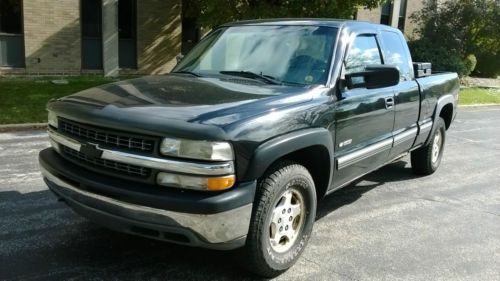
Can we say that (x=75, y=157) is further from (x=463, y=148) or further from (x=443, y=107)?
(x=463, y=148)

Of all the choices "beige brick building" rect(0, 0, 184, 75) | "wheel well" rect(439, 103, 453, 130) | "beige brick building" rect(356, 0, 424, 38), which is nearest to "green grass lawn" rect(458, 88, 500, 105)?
"beige brick building" rect(356, 0, 424, 38)

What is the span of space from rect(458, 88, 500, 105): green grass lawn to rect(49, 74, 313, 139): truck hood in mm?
14340

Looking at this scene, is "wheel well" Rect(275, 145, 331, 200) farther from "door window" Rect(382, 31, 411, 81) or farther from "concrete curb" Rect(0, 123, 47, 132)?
"concrete curb" Rect(0, 123, 47, 132)

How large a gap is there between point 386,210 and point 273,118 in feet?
8.22

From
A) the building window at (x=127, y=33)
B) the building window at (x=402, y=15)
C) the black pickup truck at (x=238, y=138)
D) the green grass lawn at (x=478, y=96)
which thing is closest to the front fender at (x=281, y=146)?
the black pickup truck at (x=238, y=138)

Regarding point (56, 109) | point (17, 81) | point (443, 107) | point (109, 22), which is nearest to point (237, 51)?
point (56, 109)

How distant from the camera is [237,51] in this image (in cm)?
465

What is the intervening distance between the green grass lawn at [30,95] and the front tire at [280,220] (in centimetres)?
674

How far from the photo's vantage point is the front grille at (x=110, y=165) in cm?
318

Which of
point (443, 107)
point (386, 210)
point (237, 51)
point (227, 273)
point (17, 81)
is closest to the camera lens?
point (227, 273)

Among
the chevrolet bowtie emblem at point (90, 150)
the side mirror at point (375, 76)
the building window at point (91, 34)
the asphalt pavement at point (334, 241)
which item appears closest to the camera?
the chevrolet bowtie emblem at point (90, 150)

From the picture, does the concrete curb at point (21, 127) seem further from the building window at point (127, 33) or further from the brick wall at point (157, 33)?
the brick wall at point (157, 33)

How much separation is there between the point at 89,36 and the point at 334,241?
13.9m

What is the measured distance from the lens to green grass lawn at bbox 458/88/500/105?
17.5 metres
